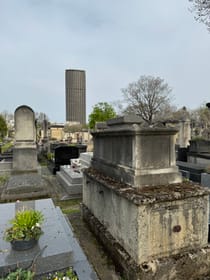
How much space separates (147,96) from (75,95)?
8249 centimetres

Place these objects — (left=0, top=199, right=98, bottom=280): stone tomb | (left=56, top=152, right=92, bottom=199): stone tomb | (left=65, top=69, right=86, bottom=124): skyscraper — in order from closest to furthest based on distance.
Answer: (left=0, top=199, right=98, bottom=280): stone tomb < (left=56, top=152, right=92, bottom=199): stone tomb < (left=65, top=69, right=86, bottom=124): skyscraper

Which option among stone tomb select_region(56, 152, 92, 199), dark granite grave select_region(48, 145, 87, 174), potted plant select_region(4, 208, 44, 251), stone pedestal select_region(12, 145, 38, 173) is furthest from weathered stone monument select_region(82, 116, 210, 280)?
dark granite grave select_region(48, 145, 87, 174)

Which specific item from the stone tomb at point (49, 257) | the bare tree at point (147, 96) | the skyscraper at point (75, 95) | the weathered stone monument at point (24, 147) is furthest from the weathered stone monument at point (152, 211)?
the skyscraper at point (75, 95)

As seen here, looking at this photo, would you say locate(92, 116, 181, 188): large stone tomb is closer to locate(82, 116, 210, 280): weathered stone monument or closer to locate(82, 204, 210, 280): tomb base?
locate(82, 116, 210, 280): weathered stone monument

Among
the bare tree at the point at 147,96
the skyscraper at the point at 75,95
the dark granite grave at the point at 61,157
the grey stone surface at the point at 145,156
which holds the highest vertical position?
the skyscraper at the point at 75,95

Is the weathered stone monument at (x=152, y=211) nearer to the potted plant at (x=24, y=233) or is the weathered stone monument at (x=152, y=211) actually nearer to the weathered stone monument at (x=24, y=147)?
the potted plant at (x=24, y=233)

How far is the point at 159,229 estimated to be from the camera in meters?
2.82

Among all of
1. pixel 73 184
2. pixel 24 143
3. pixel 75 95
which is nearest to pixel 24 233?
pixel 73 184

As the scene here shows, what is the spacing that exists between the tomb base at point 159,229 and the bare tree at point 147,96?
30.6 meters

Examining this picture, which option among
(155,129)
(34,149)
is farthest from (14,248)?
(34,149)

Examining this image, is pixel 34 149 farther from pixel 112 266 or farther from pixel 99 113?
pixel 99 113

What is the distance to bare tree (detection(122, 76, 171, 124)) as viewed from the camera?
3291 centimetres

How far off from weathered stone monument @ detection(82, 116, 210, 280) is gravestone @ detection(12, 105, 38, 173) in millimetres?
7066

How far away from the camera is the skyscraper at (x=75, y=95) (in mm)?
106713
